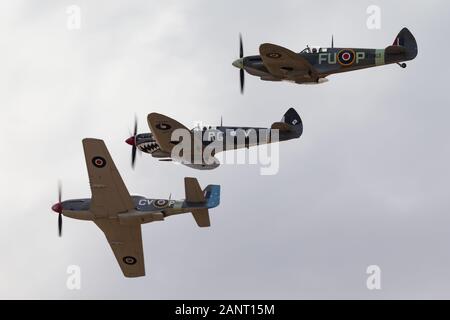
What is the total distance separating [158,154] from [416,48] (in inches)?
459

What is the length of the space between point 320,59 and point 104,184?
A: 1016 cm

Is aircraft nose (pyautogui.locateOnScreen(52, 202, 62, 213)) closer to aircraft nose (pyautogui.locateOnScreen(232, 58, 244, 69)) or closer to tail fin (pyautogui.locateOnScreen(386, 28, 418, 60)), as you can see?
aircraft nose (pyautogui.locateOnScreen(232, 58, 244, 69))

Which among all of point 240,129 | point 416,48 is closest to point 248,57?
point 240,129

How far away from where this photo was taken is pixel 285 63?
52.1 m

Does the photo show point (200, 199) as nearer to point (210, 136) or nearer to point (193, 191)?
point (193, 191)

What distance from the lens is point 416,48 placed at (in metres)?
50.7

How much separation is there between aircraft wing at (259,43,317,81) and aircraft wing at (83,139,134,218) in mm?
7826

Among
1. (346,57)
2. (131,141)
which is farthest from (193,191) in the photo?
(346,57)

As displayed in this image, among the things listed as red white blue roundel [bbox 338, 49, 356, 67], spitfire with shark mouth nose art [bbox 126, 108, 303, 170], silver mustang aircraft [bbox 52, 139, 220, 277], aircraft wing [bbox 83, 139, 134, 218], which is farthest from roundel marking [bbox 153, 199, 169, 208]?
red white blue roundel [bbox 338, 49, 356, 67]

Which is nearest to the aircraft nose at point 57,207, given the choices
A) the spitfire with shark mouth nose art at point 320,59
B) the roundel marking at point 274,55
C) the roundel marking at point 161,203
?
the roundel marking at point 161,203

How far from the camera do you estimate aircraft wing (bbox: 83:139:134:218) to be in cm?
4884

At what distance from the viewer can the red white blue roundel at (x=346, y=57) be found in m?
51.6
